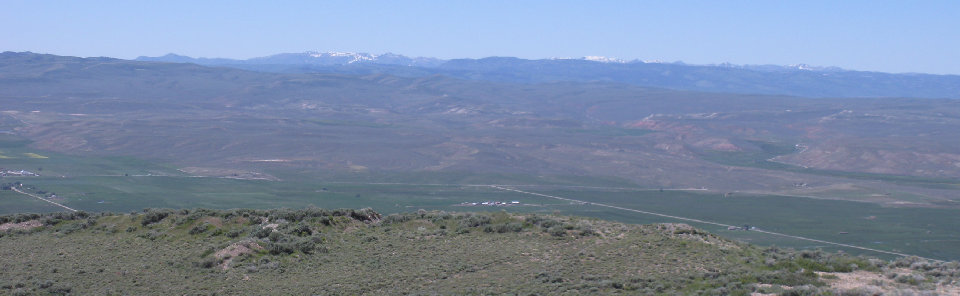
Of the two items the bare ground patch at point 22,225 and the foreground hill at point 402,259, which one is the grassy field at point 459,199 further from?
the bare ground patch at point 22,225

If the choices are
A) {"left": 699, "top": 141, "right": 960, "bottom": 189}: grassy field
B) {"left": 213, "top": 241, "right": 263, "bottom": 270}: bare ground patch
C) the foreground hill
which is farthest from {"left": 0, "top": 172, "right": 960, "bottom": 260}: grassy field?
{"left": 213, "top": 241, "right": 263, "bottom": 270}: bare ground patch

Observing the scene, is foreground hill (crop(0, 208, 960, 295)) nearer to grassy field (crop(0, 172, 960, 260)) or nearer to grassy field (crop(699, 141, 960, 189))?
grassy field (crop(0, 172, 960, 260))

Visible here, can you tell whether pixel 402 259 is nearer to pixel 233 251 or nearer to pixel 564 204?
pixel 233 251

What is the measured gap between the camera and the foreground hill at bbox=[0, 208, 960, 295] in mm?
22375

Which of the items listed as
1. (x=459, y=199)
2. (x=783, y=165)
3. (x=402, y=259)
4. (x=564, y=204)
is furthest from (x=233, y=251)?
(x=783, y=165)

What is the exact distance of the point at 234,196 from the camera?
9356 cm

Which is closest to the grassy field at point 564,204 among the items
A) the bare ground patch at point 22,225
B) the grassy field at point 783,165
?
the grassy field at point 783,165

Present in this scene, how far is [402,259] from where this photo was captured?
2691 cm

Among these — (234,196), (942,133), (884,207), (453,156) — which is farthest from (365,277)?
(942,133)

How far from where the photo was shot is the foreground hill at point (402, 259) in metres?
22.4

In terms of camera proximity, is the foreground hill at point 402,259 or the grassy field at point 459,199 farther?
the grassy field at point 459,199

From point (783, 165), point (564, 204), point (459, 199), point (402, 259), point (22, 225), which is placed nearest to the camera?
point (402, 259)

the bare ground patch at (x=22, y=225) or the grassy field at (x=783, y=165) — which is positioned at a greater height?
the bare ground patch at (x=22, y=225)

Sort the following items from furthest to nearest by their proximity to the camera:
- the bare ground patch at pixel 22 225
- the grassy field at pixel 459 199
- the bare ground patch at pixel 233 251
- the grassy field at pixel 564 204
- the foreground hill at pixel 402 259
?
the grassy field at pixel 459 199 < the grassy field at pixel 564 204 < the bare ground patch at pixel 22 225 < the bare ground patch at pixel 233 251 < the foreground hill at pixel 402 259
